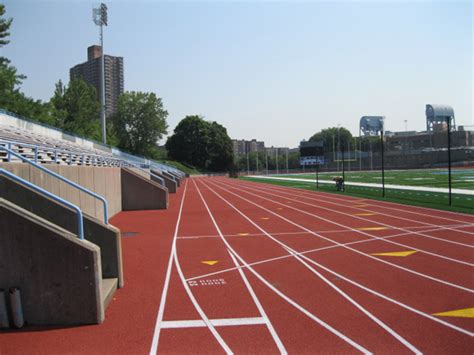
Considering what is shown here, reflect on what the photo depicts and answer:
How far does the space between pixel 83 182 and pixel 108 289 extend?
25.8 ft

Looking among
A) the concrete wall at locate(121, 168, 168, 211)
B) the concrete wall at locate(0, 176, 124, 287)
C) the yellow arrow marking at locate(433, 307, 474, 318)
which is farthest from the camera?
the concrete wall at locate(121, 168, 168, 211)

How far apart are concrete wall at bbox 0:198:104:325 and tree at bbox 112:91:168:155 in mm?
77506

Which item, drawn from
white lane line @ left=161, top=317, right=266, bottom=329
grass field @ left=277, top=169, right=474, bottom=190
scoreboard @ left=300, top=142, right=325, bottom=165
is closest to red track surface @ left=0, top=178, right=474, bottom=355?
white lane line @ left=161, top=317, right=266, bottom=329

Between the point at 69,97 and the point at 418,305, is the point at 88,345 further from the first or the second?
the point at 69,97

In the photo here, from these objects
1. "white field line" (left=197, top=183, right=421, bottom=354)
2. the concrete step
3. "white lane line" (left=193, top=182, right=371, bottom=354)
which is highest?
the concrete step

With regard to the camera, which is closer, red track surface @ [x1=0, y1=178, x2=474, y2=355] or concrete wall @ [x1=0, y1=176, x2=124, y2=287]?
red track surface @ [x1=0, y1=178, x2=474, y2=355]

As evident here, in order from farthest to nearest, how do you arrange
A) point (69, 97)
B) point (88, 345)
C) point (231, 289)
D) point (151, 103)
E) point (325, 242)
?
1. point (151, 103)
2. point (69, 97)
3. point (325, 242)
4. point (231, 289)
5. point (88, 345)

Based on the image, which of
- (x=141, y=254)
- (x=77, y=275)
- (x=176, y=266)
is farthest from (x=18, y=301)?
(x=141, y=254)

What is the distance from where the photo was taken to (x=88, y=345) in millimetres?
4863

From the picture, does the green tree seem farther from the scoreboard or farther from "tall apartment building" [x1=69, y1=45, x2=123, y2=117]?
"tall apartment building" [x1=69, y1=45, x2=123, y2=117]

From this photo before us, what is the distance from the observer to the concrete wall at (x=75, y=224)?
6.70 meters

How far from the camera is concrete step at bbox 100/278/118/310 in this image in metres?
6.09

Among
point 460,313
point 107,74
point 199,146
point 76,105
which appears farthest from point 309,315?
point 107,74

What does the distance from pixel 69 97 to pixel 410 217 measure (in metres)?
48.4
